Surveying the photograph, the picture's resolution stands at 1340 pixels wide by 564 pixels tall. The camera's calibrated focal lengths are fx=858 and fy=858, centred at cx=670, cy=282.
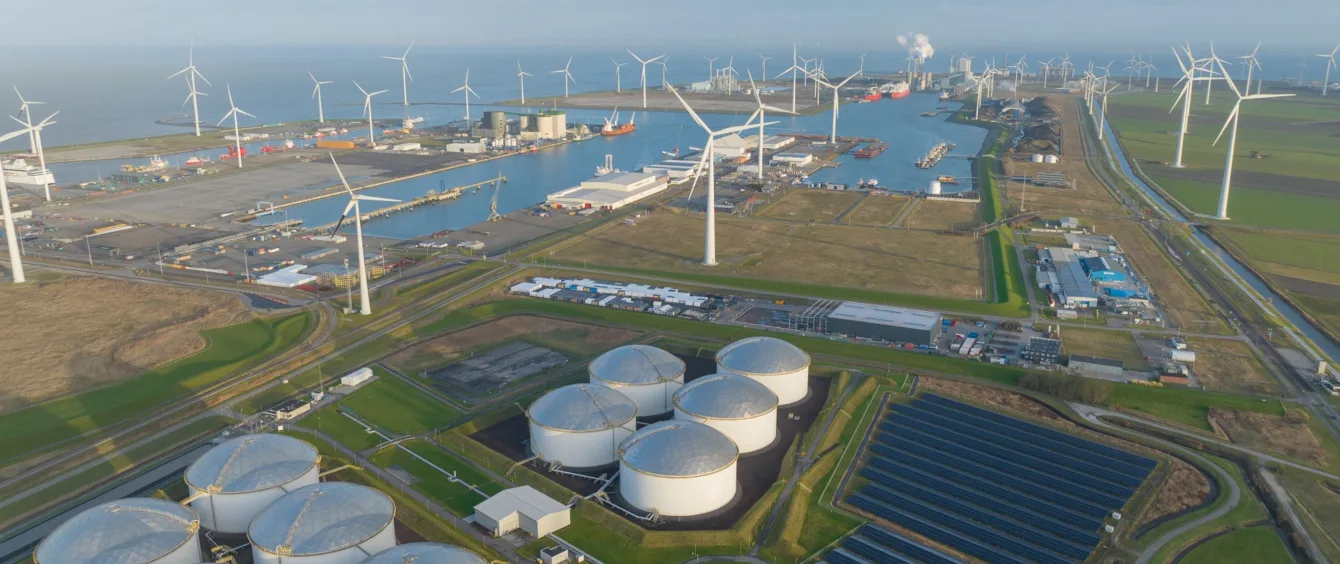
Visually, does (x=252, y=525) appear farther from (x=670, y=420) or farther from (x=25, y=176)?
(x=25, y=176)

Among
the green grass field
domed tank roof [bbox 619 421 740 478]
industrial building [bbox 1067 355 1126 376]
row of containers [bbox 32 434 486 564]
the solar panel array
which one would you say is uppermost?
domed tank roof [bbox 619 421 740 478]

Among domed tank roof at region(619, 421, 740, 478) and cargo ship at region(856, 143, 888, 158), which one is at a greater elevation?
cargo ship at region(856, 143, 888, 158)

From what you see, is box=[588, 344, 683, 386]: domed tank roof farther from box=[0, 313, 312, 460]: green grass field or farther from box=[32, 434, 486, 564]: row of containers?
box=[0, 313, 312, 460]: green grass field

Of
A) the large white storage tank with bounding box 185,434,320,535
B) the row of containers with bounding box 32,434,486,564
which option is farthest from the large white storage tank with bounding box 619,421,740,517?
the large white storage tank with bounding box 185,434,320,535

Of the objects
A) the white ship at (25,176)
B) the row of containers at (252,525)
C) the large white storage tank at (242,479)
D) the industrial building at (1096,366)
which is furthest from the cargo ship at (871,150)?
the row of containers at (252,525)

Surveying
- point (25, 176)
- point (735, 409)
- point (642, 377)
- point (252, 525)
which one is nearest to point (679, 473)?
point (735, 409)

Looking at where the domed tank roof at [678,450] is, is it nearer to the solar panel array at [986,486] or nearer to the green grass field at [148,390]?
the solar panel array at [986,486]

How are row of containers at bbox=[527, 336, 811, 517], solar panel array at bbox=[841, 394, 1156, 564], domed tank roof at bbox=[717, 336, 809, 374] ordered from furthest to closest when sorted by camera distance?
domed tank roof at bbox=[717, 336, 809, 374] → row of containers at bbox=[527, 336, 811, 517] → solar panel array at bbox=[841, 394, 1156, 564]

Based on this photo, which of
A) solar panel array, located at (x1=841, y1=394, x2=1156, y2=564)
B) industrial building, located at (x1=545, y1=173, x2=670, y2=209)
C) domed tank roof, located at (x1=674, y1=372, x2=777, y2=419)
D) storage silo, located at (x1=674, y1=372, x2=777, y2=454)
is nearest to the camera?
solar panel array, located at (x1=841, y1=394, x2=1156, y2=564)

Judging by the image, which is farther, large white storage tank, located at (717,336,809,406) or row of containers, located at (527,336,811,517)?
large white storage tank, located at (717,336,809,406)
